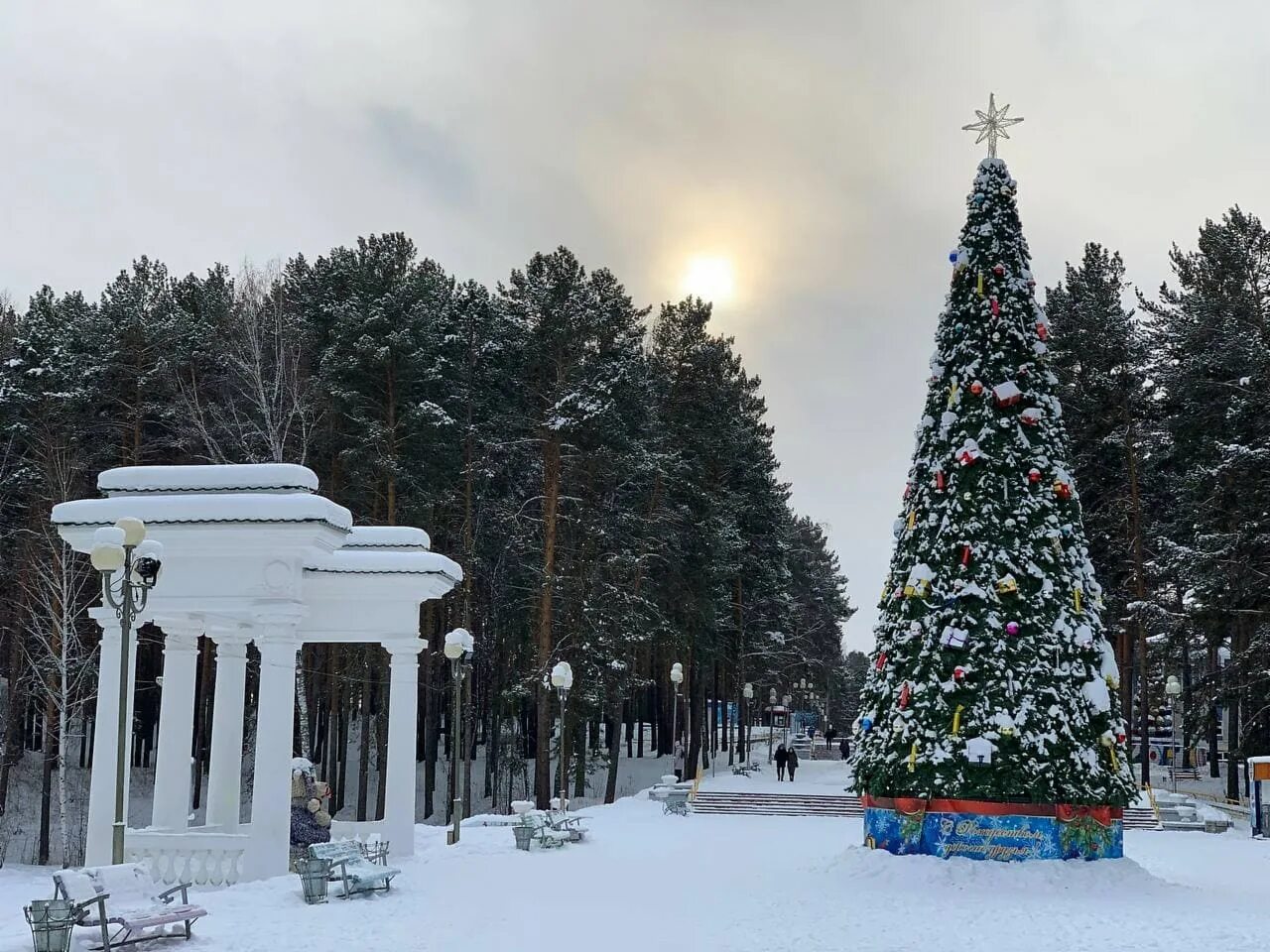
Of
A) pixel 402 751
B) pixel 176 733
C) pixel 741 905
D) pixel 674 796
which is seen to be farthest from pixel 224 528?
pixel 674 796

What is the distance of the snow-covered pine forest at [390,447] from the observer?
1249 inches

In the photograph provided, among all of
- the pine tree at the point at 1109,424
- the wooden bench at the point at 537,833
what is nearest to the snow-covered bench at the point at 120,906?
the wooden bench at the point at 537,833

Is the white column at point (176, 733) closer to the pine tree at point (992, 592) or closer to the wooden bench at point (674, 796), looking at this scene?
the pine tree at point (992, 592)

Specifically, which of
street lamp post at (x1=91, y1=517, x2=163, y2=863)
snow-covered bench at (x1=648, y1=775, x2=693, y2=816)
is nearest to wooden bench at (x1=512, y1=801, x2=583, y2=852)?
street lamp post at (x1=91, y1=517, x2=163, y2=863)

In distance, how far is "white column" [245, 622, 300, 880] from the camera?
15172 mm

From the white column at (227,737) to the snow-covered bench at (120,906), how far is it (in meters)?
7.06

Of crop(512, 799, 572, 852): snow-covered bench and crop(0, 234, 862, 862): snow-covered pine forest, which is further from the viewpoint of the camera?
crop(0, 234, 862, 862): snow-covered pine forest

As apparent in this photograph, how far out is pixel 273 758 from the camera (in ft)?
51.0

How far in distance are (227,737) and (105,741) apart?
9.64 feet

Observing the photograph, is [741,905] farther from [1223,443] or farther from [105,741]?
[1223,443]

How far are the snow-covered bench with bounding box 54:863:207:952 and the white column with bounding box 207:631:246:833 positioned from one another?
7.06 meters

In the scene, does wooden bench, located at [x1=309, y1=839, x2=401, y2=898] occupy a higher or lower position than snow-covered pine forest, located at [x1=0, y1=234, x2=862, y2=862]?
lower

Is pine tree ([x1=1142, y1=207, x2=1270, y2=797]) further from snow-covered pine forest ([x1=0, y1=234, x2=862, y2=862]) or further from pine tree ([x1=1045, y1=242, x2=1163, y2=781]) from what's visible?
snow-covered pine forest ([x1=0, y1=234, x2=862, y2=862])

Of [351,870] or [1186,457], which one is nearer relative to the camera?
[351,870]
